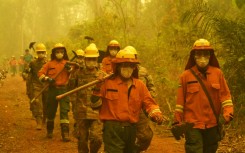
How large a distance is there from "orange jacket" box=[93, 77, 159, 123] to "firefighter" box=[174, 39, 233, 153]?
657 millimetres

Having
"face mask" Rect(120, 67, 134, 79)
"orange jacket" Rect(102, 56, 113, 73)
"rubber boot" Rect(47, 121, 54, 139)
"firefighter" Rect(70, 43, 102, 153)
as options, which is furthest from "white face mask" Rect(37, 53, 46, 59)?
"face mask" Rect(120, 67, 134, 79)

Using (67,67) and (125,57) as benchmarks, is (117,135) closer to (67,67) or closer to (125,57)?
(125,57)

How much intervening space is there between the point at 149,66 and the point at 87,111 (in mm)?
8842

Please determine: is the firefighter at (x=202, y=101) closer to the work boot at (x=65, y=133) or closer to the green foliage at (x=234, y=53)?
the green foliage at (x=234, y=53)

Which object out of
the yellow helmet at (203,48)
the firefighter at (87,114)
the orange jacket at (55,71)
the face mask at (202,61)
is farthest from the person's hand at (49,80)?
the face mask at (202,61)

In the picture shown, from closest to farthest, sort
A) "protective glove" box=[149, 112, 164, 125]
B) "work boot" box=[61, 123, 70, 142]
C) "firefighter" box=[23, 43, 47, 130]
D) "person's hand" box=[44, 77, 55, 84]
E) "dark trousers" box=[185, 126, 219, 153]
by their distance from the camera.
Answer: "protective glove" box=[149, 112, 164, 125] < "dark trousers" box=[185, 126, 219, 153] < "person's hand" box=[44, 77, 55, 84] < "work boot" box=[61, 123, 70, 142] < "firefighter" box=[23, 43, 47, 130]

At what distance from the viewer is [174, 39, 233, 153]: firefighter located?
6.19 metres

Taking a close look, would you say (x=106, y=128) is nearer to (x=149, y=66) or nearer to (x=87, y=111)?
(x=87, y=111)

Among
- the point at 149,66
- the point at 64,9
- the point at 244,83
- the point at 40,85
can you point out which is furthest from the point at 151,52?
the point at 64,9

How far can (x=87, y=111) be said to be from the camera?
25.7 feet

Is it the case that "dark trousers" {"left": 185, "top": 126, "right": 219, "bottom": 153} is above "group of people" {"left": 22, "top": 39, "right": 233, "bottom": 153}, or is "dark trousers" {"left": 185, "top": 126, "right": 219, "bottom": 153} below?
below

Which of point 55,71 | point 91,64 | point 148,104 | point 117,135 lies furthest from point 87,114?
point 55,71

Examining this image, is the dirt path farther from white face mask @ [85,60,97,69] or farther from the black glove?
white face mask @ [85,60,97,69]

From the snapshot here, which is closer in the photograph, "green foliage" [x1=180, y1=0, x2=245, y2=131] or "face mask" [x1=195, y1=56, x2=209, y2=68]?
"face mask" [x1=195, y1=56, x2=209, y2=68]
